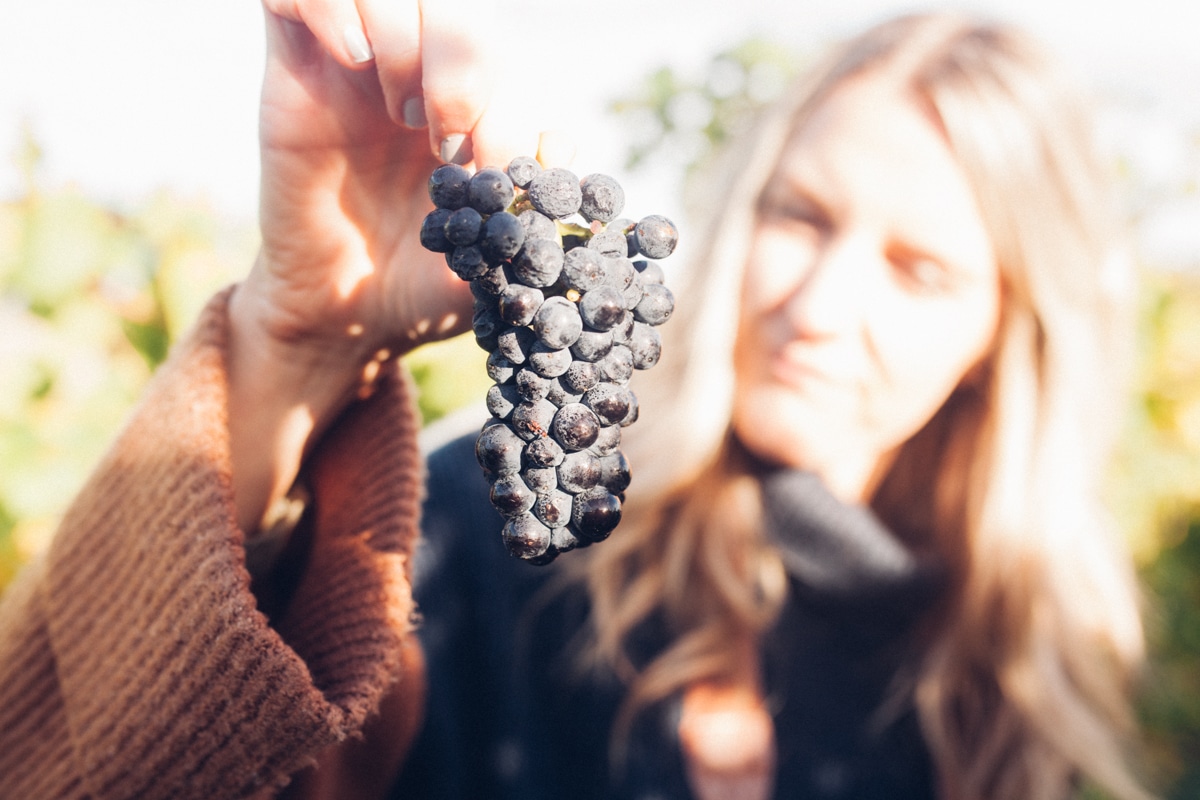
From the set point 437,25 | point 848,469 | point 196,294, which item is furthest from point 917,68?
point 196,294

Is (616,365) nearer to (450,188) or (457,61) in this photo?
(450,188)

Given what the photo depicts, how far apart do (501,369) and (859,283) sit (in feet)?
3.68

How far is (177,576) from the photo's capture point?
2.93 feet

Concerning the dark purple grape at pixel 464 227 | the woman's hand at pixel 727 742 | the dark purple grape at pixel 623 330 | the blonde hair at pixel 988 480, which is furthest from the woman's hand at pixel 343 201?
the woman's hand at pixel 727 742

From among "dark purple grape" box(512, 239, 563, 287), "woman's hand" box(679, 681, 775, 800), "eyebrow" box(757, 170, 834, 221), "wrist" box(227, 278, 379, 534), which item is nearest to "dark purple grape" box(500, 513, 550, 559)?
"dark purple grape" box(512, 239, 563, 287)

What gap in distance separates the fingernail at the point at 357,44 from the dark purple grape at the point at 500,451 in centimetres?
42

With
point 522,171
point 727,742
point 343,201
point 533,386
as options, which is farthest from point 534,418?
point 727,742

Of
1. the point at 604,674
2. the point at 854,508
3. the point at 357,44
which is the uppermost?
the point at 357,44

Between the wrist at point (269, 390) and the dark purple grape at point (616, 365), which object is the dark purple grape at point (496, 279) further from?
the wrist at point (269, 390)

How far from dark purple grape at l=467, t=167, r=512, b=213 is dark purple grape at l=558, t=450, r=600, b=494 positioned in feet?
0.76

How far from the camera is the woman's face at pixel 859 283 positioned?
158 cm

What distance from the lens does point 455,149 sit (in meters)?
0.76

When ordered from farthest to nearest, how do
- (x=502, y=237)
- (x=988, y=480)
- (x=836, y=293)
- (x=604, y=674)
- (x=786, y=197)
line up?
(x=988, y=480), (x=604, y=674), (x=786, y=197), (x=836, y=293), (x=502, y=237)

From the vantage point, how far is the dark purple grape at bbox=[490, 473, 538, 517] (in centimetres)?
66
